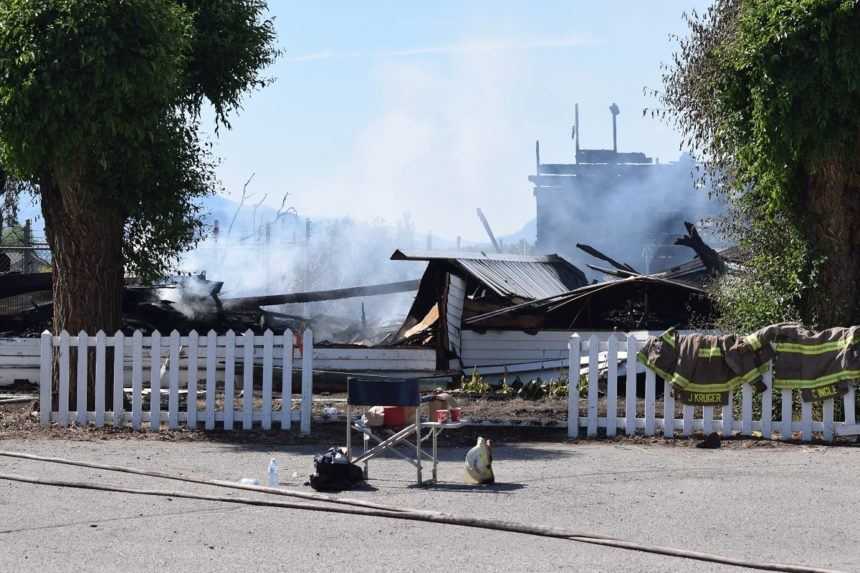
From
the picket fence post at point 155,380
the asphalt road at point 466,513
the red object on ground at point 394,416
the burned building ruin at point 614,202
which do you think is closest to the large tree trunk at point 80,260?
the picket fence post at point 155,380

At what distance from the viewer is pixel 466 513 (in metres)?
8.38

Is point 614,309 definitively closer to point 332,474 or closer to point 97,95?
point 97,95

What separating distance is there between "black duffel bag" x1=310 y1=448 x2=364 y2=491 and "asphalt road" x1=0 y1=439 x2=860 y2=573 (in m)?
0.17

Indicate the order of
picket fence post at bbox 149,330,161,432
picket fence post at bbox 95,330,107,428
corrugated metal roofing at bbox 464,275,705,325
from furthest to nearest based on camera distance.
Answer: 1. corrugated metal roofing at bbox 464,275,705,325
2. picket fence post at bbox 95,330,107,428
3. picket fence post at bbox 149,330,161,432

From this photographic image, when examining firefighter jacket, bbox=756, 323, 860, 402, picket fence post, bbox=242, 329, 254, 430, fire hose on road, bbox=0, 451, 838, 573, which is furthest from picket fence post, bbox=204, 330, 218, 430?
firefighter jacket, bbox=756, 323, 860, 402

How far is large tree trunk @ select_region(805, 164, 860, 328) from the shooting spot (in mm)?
13625

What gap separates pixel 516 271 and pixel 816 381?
39.0 ft

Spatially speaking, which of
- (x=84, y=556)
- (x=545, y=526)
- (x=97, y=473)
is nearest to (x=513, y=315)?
(x=97, y=473)

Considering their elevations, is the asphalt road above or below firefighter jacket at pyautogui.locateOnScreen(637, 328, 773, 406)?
below

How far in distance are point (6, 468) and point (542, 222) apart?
2285 inches

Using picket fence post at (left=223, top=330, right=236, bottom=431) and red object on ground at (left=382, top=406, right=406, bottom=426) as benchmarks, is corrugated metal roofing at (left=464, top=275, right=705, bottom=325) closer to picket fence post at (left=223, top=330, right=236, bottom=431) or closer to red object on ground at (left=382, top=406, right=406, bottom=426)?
picket fence post at (left=223, top=330, right=236, bottom=431)

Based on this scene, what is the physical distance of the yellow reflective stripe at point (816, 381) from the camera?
1273 cm

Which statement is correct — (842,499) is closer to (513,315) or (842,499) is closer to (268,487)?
(268,487)

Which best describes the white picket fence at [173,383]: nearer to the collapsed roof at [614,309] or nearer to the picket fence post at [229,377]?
the picket fence post at [229,377]
